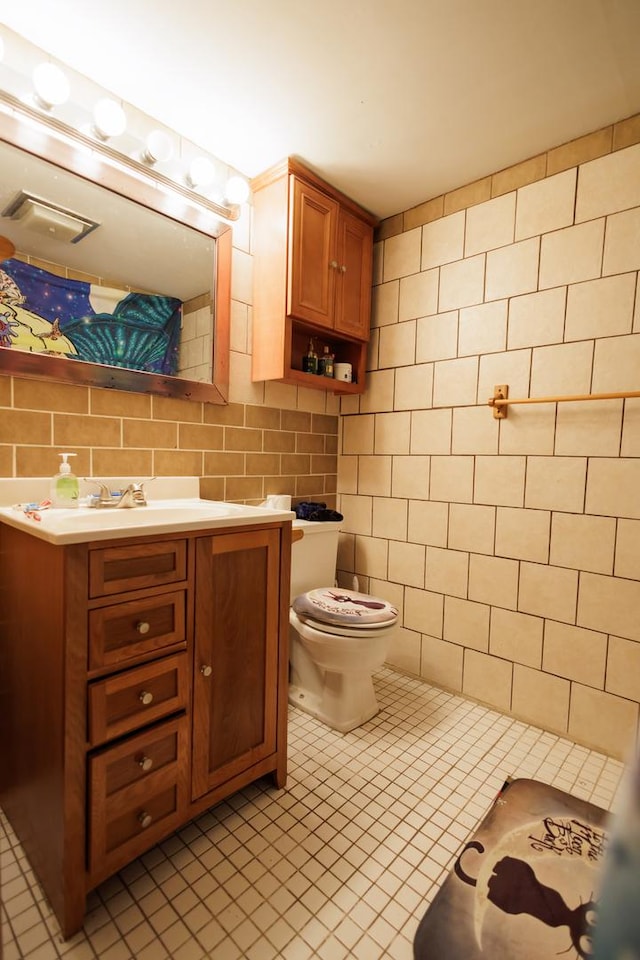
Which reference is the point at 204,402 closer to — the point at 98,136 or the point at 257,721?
the point at 98,136

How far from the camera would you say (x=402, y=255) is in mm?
2162

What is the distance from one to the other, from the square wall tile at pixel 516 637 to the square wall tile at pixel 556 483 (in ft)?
1.49

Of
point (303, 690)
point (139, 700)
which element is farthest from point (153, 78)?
point (303, 690)

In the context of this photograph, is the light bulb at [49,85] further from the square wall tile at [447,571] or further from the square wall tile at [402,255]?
the square wall tile at [447,571]

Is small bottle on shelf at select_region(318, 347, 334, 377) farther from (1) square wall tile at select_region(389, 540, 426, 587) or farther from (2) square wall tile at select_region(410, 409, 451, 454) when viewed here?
(1) square wall tile at select_region(389, 540, 426, 587)

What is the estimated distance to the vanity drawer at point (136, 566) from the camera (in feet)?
3.14

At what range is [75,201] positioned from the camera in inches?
55.7

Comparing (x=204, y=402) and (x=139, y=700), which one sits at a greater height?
(x=204, y=402)

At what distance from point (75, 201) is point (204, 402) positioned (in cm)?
75

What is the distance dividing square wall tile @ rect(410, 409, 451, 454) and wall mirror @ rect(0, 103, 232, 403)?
90 centimetres

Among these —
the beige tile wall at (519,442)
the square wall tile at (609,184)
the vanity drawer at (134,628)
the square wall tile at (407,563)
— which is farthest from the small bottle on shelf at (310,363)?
the vanity drawer at (134,628)

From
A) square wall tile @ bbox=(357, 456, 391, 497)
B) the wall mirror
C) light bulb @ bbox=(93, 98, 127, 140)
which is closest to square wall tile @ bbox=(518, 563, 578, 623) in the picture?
square wall tile @ bbox=(357, 456, 391, 497)

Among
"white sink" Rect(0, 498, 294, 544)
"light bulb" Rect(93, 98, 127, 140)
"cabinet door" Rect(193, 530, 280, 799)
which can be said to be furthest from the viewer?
"light bulb" Rect(93, 98, 127, 140)

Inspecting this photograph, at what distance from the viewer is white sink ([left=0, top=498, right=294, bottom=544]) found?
36.7 inches
